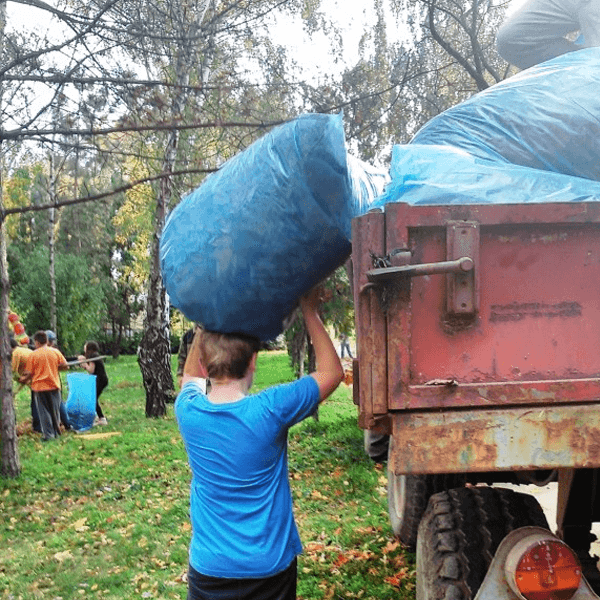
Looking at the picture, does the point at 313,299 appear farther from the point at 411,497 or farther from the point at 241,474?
the point at 411,497

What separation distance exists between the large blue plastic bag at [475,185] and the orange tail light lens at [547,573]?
110 cm

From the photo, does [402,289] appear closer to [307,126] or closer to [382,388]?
[382,388]

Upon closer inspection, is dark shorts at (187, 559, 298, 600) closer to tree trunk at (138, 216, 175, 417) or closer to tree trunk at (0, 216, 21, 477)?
tree trunk at (0, 216, 21, 477)

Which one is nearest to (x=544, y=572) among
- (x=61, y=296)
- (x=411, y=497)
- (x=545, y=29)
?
(x=411, y=497)

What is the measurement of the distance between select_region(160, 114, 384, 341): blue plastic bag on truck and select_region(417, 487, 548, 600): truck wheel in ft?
3.33

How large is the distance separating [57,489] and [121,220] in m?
22.8

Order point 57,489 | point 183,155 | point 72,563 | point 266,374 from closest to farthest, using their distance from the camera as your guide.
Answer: point 72,563
point 57,489
point 183,155
point 266,374

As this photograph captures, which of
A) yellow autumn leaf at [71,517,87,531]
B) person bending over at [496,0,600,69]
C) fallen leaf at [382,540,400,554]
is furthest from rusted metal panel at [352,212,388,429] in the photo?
yellow autumn leaf at [71,517,87,531]

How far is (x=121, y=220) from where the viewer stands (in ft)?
96.5

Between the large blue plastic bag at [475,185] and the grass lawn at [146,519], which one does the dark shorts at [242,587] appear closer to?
the large blue plastic bag at [475,185]

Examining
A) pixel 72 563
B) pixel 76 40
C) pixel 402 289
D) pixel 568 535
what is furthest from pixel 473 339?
pixel 76 40

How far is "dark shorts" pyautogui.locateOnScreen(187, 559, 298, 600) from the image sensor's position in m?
2.41

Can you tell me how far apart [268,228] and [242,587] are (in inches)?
49.6

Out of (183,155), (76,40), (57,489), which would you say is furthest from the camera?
(183,155)
